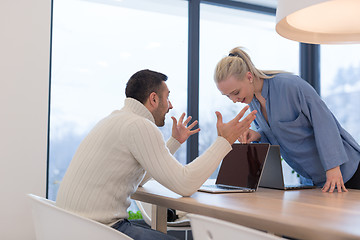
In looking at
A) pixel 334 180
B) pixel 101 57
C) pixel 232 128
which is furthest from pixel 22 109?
pixel 334 180

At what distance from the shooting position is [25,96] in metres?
3.24

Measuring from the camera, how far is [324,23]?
1.52m

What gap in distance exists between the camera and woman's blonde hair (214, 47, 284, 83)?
1945 millimetres

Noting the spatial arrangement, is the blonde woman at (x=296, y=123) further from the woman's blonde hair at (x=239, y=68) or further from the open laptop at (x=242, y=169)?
the open laptop at (x=242, y=169)

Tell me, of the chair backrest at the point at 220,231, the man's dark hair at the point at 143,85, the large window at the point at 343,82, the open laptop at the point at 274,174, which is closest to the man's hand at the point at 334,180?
the open laptop at the point at 274,174

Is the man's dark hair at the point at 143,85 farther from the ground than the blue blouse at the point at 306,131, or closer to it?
farther from the ground

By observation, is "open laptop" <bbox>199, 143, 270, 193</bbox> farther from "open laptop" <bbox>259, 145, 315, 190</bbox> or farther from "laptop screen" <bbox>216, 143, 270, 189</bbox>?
"open laptop" <bbox>259, 145, 315, 190</bbox>

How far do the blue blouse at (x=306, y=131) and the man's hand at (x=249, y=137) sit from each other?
8 cm

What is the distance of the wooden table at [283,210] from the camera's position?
2.93 feet

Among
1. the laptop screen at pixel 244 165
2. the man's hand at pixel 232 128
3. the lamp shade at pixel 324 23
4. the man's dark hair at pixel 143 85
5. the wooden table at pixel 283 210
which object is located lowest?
the wooden table at pixel 283 210

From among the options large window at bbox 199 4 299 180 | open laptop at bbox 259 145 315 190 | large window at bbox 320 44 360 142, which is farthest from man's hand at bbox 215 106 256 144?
large window at bbox 320 44 360 142

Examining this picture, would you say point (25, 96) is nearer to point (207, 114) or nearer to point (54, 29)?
point (54, 29)

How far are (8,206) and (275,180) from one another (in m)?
2.21

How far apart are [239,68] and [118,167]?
2.59 ft
